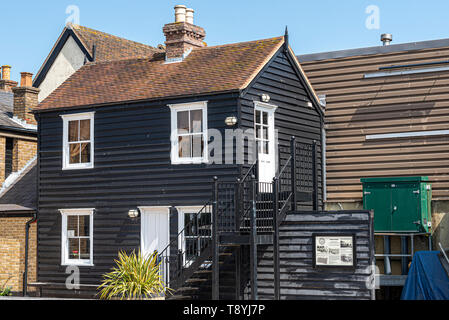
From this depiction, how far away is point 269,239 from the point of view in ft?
51.0

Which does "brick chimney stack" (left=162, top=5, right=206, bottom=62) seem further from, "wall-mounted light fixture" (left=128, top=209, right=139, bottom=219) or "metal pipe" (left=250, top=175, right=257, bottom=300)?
"metal pipe" (left=250, top=175, right=257, bottom=300)

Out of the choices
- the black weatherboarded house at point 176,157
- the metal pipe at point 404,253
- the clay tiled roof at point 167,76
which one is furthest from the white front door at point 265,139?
the metal pipe at point 404,253

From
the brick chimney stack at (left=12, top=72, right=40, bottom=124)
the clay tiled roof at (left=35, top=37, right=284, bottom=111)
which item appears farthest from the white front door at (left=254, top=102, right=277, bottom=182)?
the brick chimney stack at (left=12, top=72, right=40, bottom=124)

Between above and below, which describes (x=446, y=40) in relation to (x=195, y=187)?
above

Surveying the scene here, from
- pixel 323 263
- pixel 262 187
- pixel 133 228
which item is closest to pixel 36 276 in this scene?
pixel 133 228

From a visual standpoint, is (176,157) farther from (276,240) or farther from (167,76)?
(276,240)

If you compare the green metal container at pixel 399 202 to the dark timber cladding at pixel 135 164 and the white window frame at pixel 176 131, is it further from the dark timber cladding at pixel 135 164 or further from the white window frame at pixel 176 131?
the white window frame at pixel 176 131

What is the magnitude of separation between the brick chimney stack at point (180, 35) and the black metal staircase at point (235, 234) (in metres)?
4.59

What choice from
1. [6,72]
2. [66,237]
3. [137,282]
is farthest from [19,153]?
[137,282]

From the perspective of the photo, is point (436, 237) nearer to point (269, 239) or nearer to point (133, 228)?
point (269, 239)

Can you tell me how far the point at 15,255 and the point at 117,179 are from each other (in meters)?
4.32

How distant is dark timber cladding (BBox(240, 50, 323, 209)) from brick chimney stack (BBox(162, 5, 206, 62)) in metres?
2.70

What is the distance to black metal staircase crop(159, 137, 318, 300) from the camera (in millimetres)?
15234
